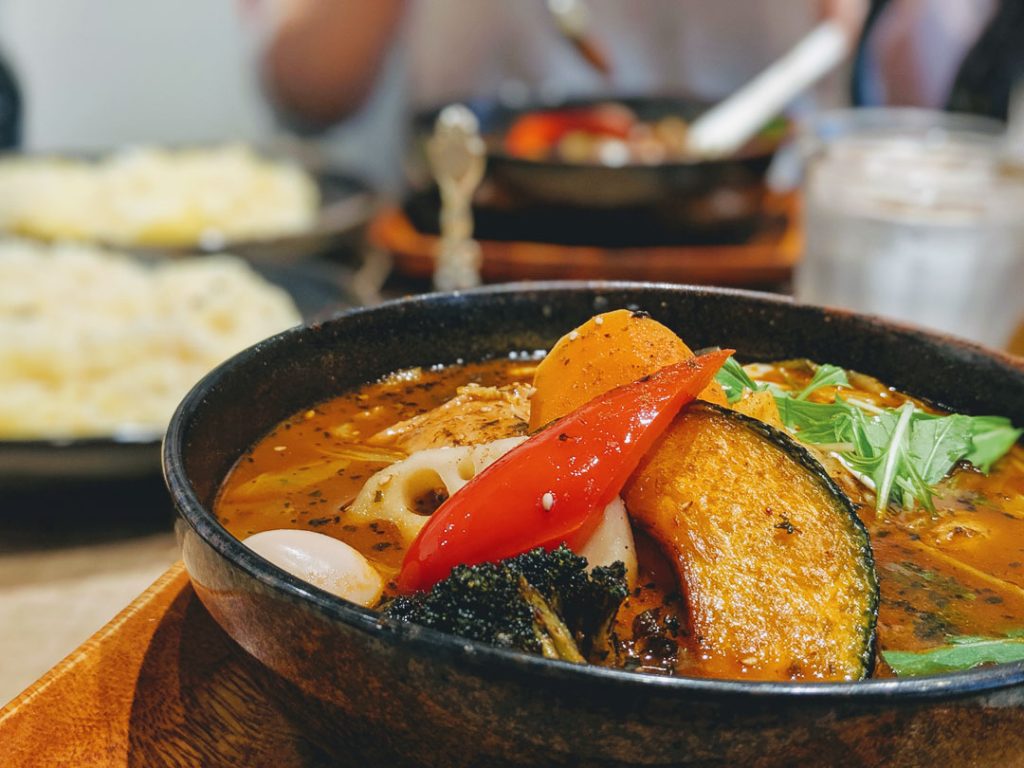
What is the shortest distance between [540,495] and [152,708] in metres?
0.64

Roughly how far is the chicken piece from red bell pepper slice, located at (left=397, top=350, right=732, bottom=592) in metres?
0.32

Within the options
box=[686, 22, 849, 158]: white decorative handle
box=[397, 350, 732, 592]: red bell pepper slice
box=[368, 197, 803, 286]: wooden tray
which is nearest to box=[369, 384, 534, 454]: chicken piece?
box=[397, 350, 732, 592]: red bell pepper slice

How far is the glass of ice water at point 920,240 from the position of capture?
120 inches

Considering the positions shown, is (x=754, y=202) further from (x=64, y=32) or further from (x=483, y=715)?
(x=64, y=32)

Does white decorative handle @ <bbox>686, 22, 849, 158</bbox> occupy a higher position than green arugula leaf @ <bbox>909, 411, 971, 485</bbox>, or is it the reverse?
white decorative handle @ <bbox>686, 22, 849, 158</bbox>

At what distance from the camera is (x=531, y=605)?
A: 1.00 m

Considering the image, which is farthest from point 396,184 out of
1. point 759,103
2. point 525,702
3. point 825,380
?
point 525,702

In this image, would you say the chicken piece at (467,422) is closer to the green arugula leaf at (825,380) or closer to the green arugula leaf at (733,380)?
the green arugula leaf at (733,380)

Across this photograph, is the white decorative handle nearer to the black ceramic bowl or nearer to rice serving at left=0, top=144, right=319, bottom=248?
rice serving at left=0, top=144, right=319, bottom=248

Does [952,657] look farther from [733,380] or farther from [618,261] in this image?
[618,261]

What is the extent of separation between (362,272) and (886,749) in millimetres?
4487

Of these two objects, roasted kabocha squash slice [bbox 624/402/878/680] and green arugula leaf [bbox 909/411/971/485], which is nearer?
roasted kabocha squash slice [bbox 624/402/878/680]

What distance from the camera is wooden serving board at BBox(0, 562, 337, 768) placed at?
123cm

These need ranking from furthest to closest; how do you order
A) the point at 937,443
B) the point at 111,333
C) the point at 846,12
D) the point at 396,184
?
the point at 396,184 < the point at 846,12 < the point at 111,333 < the point at 937,443
